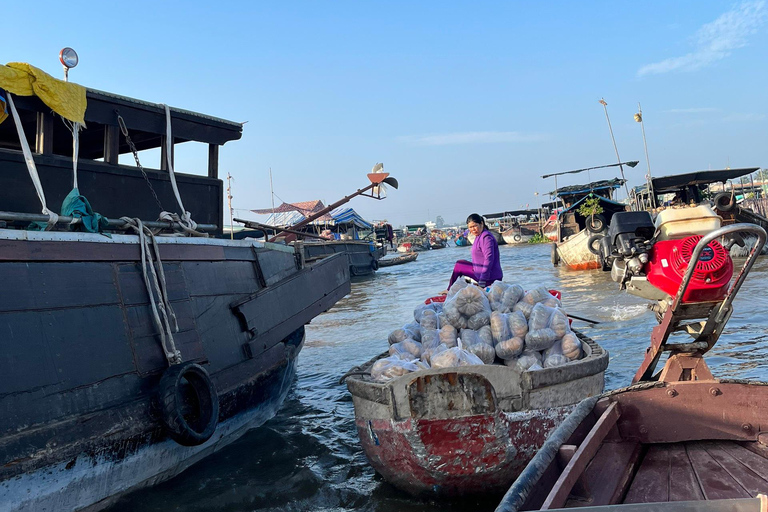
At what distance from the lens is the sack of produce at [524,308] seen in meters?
4.71

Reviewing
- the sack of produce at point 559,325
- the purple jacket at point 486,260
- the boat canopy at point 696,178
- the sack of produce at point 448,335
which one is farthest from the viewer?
the boat canopy at point 696,178

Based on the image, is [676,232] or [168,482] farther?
[168,482]

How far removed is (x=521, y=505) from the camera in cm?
195

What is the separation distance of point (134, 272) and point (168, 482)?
1.68 m

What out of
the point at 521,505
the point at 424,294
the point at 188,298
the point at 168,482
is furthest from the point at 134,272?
the point at 424,294

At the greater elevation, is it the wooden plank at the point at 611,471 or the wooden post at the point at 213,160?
the wooden post at the point at 213,160

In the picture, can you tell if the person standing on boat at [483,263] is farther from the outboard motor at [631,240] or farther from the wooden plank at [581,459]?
the wooden plank at [581,459]

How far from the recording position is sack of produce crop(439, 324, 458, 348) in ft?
15.0

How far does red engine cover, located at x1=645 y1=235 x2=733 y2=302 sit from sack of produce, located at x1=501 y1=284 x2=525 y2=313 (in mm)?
1227

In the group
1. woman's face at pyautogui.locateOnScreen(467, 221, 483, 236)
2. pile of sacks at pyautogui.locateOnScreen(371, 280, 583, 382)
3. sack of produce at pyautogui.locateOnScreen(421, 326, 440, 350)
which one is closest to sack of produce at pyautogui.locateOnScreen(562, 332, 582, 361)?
pile of sacks at pyautogui.locateOnScreen(371, 280, 583, 382)

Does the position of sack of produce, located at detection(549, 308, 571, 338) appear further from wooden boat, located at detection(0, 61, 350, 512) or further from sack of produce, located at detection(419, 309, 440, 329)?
wooden boat, located at detection(0, 61, 350, 512)

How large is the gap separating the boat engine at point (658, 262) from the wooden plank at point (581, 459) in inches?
41.5

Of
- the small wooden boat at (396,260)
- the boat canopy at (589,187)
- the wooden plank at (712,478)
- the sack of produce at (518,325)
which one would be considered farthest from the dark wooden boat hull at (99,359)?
the small wooden boat at (396,260)

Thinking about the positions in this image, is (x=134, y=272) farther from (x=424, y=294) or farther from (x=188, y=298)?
(x=424, y=294)
